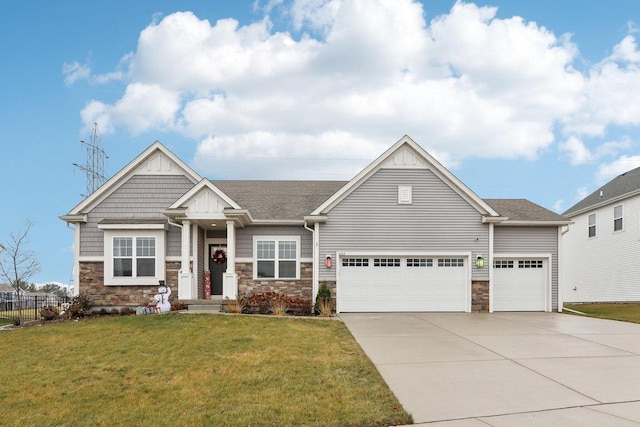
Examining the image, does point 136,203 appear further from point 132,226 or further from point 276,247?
point 276,247

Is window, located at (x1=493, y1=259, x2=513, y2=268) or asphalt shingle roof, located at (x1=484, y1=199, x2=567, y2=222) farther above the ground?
asphalt shingle roof, located at (x1=484, y1=199, x2=567, y2=222)

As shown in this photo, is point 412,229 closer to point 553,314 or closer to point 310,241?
point 310,241

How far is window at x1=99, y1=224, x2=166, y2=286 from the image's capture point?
1650 centimetres

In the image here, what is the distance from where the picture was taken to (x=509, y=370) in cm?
778

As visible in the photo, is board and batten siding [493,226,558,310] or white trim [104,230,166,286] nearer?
white trim [104,230,166,286]

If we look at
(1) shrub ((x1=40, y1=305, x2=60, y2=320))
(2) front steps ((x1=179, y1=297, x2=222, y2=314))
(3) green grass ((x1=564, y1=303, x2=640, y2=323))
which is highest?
(2) front steps ((x1=179, y1=297, x2=222, y2=314))

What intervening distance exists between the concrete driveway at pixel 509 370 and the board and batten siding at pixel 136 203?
848 cm

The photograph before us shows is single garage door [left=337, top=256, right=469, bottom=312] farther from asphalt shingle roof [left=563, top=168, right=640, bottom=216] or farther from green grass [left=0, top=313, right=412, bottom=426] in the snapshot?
asphalt shingle roof [left=563, top=168, right=640, bottom=216]

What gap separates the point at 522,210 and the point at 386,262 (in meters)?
6.20

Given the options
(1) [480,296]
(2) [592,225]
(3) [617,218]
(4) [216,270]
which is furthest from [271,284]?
(2) [592,225]

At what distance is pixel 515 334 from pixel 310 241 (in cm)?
784

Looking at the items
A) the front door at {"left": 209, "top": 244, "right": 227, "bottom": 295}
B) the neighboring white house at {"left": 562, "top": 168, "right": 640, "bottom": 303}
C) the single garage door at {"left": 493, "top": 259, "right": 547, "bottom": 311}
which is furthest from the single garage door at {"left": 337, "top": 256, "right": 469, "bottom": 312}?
the neighboring white house at {"left": 562, "top": 168, "right": 640, "bottom": 303}

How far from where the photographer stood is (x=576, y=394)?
257 inches

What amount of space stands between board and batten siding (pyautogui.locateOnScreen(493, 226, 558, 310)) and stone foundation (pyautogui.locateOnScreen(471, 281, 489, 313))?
4.64 feet
